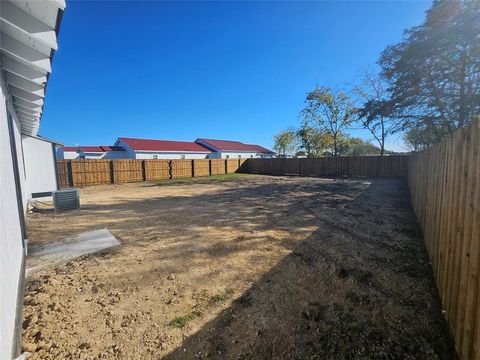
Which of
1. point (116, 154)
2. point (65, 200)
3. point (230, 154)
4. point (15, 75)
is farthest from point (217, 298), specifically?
point (230, 154)

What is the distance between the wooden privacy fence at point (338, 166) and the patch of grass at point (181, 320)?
788 inches

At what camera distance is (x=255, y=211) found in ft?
23.0

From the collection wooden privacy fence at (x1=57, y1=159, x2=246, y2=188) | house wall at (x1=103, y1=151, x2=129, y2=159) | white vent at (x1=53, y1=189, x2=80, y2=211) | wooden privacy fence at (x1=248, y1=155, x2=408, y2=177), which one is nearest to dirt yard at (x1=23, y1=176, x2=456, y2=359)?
white vent at (x1=53, y1=189, x2=80, y2=211)

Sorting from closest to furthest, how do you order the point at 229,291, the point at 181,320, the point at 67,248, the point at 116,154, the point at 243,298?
the point at 181,320 → the point at 243,298 → the point at 229,291 → the point at 67,248 → the point at 116,154

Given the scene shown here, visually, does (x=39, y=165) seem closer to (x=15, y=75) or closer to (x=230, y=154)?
(x=15, y=75)

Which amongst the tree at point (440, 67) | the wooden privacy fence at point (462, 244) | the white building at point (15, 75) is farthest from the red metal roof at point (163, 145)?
the wooden privacy fence at point (462, 244)

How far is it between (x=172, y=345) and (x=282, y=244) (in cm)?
265

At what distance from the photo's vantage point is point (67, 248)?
4.14 meters

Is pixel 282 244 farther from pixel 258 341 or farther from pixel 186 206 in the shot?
pixel 186 206

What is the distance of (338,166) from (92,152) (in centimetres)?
3043

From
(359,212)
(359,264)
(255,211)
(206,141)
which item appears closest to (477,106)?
(359,212)

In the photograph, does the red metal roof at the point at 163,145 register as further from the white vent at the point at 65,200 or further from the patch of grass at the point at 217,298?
the patch of grass at the point at 217,298

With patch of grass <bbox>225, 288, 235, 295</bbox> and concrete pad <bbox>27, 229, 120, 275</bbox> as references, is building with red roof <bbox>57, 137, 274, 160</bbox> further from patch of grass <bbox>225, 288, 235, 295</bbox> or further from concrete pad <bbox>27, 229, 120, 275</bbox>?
patch of grass <bbox>225, 288, 235, 295</bbox>

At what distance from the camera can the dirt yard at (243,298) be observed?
1971 millimetres
